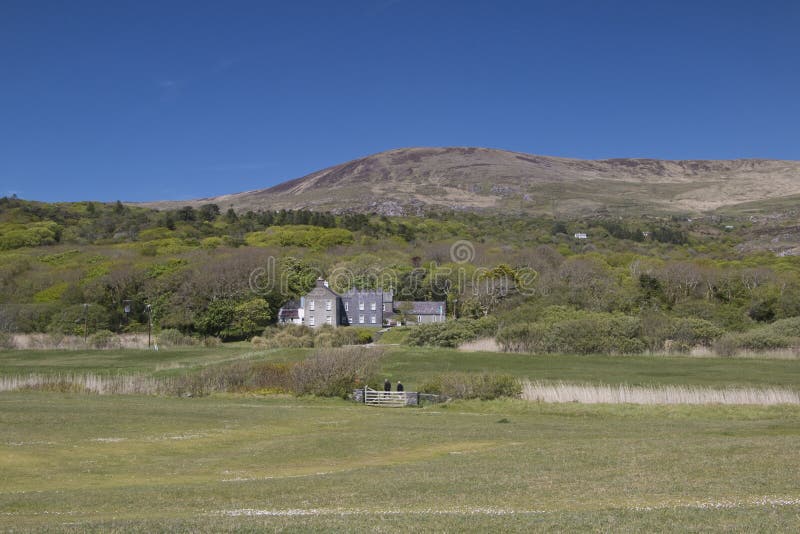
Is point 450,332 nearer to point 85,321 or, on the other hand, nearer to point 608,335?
point 608,335

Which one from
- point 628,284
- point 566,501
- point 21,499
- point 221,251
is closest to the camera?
point 566,501

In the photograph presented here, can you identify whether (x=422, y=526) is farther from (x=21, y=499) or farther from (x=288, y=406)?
(x=288, y=406)

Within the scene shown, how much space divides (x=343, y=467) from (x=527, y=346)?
5166 centimetres

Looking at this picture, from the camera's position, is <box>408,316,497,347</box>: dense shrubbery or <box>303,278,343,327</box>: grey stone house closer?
<box>408,316,497,347</box>: dense shrubbery

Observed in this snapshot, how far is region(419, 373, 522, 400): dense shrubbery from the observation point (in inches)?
1610

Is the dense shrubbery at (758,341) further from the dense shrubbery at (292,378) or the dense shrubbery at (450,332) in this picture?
the dense shrubbery at (292,378)

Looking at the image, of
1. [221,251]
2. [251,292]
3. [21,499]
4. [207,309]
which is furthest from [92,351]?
[21,499]

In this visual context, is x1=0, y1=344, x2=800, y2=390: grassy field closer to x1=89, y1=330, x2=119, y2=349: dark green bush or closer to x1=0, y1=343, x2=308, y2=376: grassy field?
x1=0, y1=343, x2=308, y2=376: grassy field

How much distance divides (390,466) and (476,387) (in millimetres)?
20707

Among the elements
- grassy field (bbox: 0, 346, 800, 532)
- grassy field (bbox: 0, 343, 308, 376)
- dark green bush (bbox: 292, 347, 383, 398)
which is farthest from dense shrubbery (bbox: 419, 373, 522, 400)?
grassy field (bbox: 0, 343, 308, 376)

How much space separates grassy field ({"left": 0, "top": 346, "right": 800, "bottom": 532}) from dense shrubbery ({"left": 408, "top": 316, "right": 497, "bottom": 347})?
129ft

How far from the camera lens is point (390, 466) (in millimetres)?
21203

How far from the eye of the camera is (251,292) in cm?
10075

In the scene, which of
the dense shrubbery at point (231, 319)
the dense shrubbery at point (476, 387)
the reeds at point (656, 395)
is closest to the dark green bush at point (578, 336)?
the reeds at point (656, 395)
